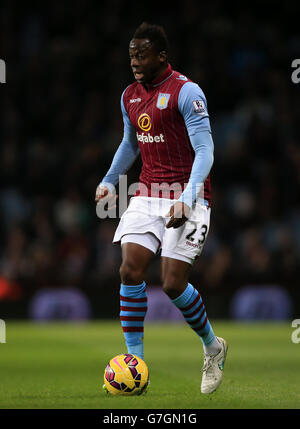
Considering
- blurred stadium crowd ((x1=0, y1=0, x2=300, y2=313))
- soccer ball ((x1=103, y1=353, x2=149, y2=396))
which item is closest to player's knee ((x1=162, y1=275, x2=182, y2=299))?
soccer ball ((x1=103, y1=353, x2=149, y2=396))

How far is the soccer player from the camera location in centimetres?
579

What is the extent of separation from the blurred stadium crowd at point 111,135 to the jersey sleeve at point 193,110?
307 inches

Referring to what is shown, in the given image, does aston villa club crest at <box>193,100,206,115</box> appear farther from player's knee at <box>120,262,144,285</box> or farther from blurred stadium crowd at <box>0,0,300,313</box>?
blurred stadium crowd at <box>0,0,300,313</box>

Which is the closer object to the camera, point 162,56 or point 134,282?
point 134,282

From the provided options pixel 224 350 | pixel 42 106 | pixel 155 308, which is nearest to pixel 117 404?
pixel 224 350

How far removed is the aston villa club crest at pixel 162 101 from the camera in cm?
594

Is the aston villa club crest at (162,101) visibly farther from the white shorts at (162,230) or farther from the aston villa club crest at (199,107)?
the white shorts at (162,230)

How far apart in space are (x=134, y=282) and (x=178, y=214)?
1.95 feet

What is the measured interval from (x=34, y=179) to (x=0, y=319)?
2.35 meters

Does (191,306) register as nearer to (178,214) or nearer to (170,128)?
(178,214)

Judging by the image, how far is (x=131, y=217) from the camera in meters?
5.99

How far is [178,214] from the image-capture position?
553 cm

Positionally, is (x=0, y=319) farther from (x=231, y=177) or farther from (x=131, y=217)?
(x=131, y=217)

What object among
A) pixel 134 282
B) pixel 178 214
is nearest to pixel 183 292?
pixel 134 282
